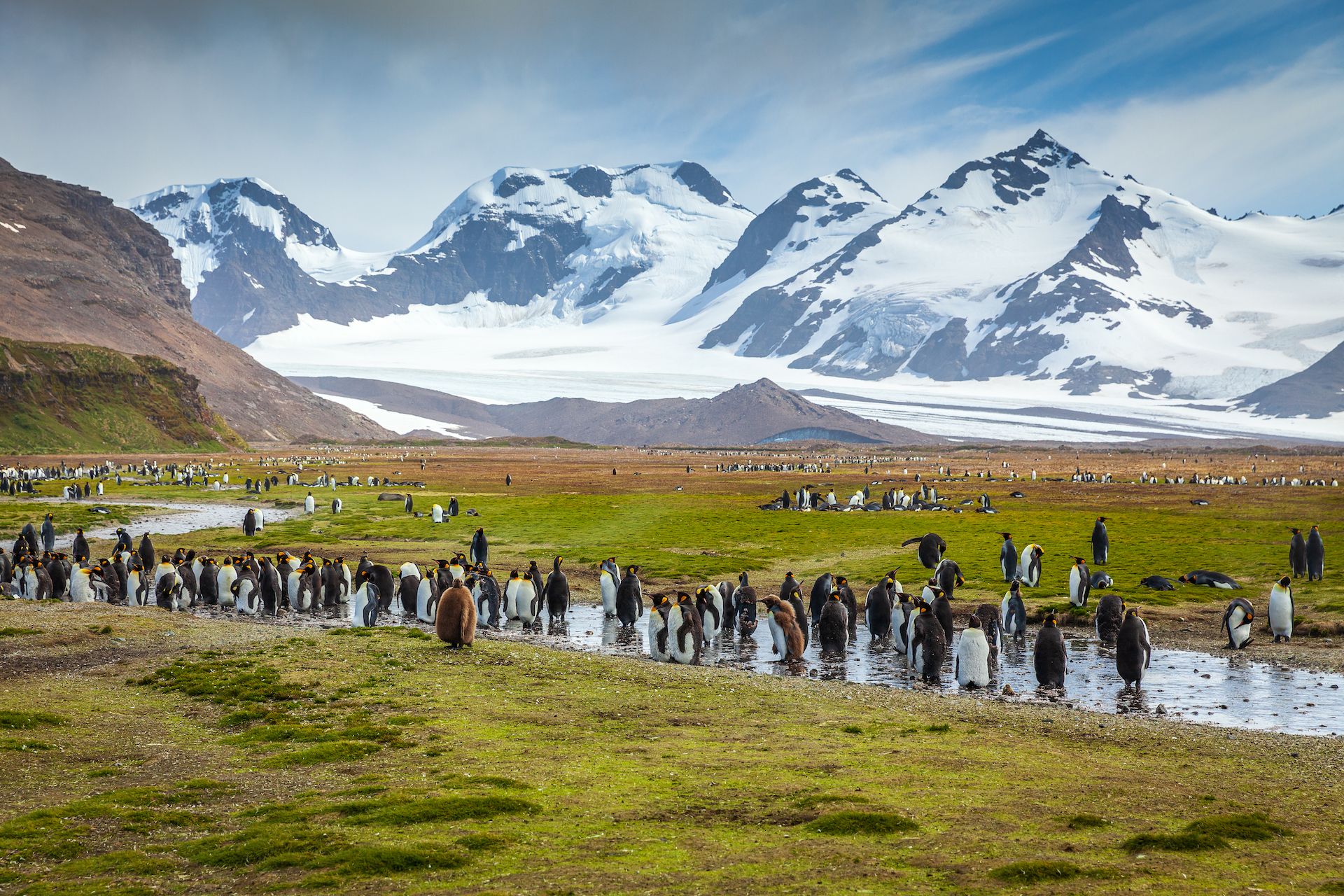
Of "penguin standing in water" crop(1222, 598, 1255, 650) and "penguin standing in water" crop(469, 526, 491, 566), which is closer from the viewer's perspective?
"penguin standing in water" crop(1222, 598, 1255, 650)

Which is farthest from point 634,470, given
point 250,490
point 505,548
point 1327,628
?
point 1327,628

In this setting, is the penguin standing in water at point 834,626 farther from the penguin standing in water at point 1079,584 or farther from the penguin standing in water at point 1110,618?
the penguin standing in water at point 1079,584

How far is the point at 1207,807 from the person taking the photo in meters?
8.02

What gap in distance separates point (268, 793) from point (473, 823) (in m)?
1.92

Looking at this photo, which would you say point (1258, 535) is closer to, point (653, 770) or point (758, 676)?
point (758, 676)

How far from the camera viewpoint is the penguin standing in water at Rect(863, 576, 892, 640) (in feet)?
58.8

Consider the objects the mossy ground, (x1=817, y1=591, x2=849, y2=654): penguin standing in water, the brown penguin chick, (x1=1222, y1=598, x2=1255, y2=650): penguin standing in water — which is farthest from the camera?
(x1=817, y1=591, x2=849, y2=654): penguin standing in water

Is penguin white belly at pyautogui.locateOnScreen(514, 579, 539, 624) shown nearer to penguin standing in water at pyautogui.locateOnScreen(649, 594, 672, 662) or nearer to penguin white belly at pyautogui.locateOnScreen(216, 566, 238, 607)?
penguin standing in water at pyautogui.locateOnScreen(649, 594, 672, 662)

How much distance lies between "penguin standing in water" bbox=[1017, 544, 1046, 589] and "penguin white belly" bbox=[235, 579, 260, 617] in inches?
593

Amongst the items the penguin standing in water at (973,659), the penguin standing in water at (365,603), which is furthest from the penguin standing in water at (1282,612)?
the penguin standing in water at (365,603)

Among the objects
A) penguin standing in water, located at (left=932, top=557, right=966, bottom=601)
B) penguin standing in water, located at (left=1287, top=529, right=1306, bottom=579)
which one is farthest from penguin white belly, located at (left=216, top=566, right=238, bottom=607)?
penguin standing in water, located at (left=1287, top=529, right=1306, bottom=579)

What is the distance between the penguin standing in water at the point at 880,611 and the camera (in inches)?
706

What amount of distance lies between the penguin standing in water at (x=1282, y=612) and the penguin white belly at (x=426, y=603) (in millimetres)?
14063

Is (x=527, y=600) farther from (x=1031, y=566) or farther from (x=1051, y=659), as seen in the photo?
(x=1031, y=566)
